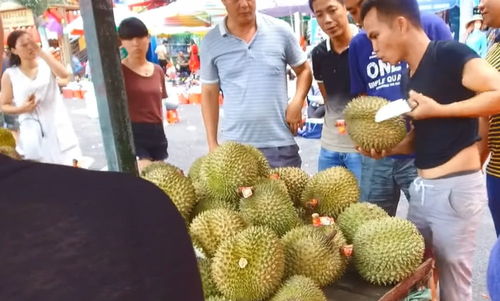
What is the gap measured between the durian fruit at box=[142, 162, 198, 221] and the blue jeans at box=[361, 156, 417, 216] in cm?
118

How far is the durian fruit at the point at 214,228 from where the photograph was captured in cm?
138

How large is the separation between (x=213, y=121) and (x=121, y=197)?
2.12m

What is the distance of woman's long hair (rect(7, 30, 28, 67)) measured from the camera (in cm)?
378

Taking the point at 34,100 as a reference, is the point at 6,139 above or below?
above

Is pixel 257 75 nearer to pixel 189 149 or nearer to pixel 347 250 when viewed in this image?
pixel 347 250

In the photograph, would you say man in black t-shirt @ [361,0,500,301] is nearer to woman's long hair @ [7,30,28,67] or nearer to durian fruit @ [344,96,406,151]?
durian fruit @ [344,96,406,151]

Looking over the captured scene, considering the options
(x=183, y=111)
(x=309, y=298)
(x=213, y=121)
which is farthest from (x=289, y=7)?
(x=309, y=298)

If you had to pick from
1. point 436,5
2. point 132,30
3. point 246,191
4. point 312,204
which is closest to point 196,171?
point 246,191

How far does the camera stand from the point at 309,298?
120cm

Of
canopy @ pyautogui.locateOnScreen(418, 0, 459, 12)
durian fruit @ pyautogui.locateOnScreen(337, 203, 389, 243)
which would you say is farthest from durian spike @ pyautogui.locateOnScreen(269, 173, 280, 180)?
canopy @ pyautogui.locateOnScreen(418, 0, 459, 12)

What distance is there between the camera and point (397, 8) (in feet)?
5.81

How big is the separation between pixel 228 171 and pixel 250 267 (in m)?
0.39

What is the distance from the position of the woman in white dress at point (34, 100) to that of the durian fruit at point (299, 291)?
9.86ft

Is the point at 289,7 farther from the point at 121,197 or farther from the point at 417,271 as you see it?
the point at 121,197
